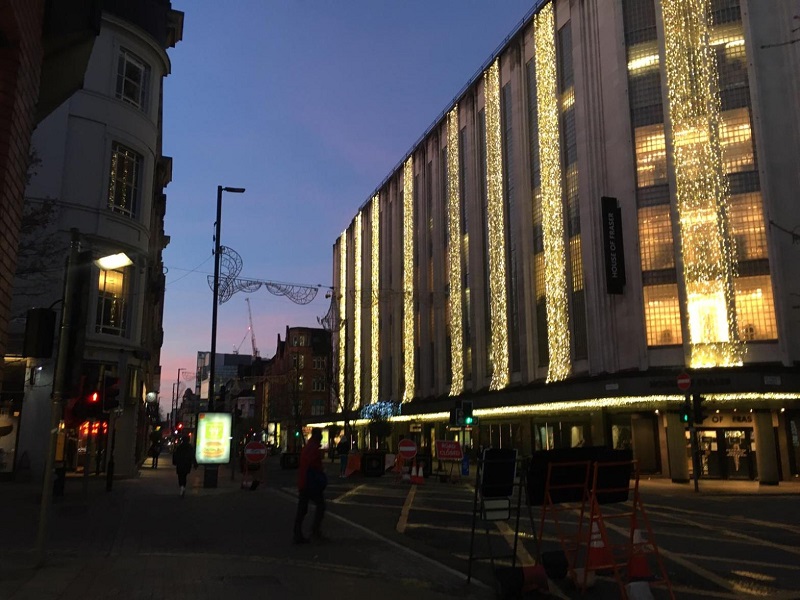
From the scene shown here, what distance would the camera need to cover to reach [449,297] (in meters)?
48.7

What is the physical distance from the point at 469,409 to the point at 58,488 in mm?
14800

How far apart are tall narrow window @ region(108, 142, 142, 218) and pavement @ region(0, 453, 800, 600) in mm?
12679

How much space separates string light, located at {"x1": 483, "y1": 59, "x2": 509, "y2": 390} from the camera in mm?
39969

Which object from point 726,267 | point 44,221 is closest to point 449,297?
point 726,267

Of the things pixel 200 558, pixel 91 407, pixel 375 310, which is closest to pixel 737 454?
pixel 91 407

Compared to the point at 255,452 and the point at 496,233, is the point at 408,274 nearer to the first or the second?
the point at 496,233

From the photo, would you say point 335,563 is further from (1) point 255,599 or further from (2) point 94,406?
(2) point 94,406

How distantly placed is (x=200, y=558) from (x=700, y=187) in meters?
26.5

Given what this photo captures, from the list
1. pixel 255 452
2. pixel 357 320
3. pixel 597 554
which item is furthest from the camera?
pixel 357 320

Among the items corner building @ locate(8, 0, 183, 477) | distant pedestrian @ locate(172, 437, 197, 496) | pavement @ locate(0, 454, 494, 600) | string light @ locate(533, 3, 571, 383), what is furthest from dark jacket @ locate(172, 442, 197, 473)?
string light @ locate(533, 3, 571, 383)

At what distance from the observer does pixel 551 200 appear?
35219 millimetres

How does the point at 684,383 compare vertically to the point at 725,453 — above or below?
above

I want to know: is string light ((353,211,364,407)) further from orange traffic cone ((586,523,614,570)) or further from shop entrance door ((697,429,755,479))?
orange traffic cone ((586,523,614,570))

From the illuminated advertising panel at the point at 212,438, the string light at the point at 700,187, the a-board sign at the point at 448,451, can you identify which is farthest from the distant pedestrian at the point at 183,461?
the string light at the point at 700,187
